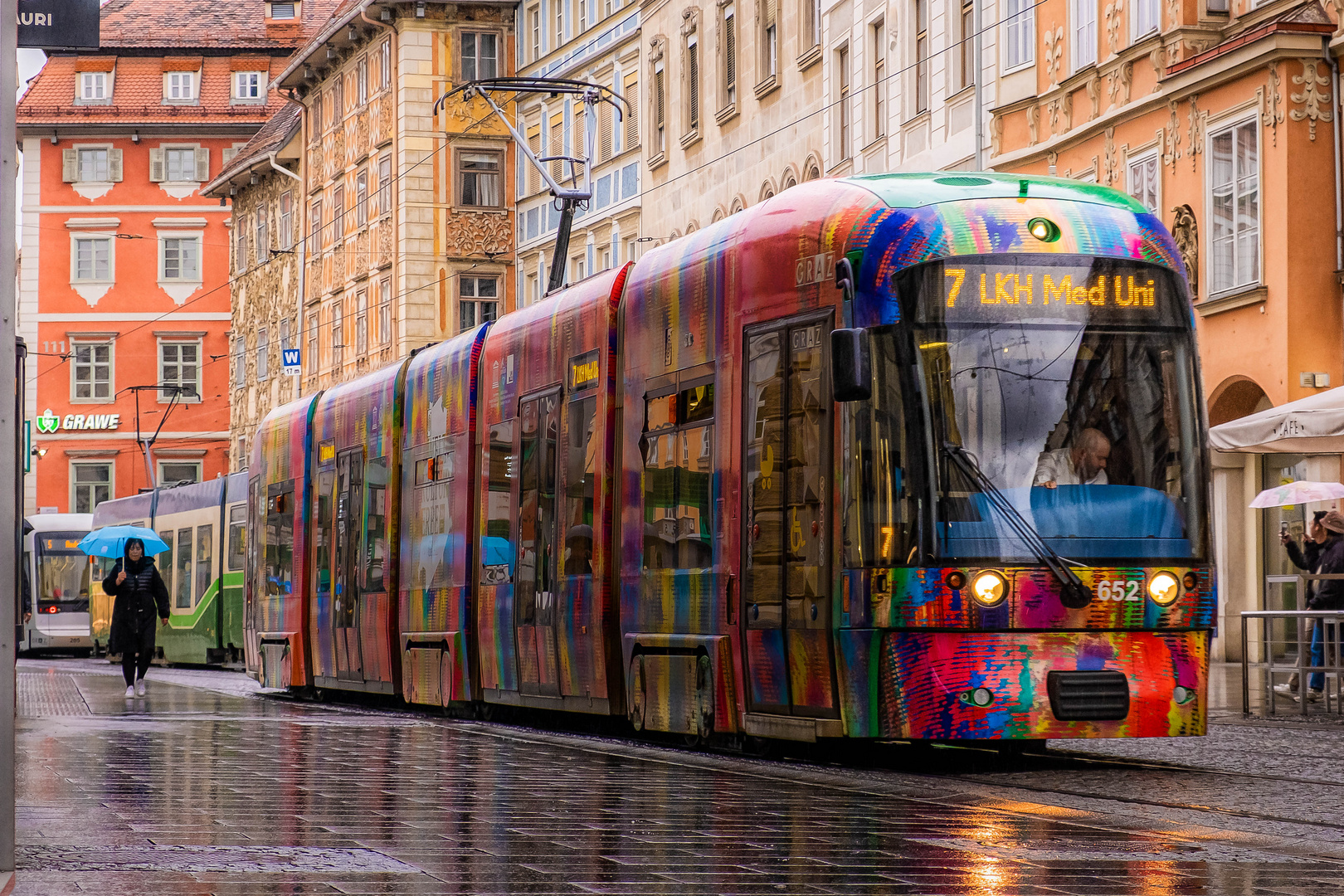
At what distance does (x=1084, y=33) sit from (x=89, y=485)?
58637 millimetres

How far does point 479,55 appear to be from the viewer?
59.8 metres

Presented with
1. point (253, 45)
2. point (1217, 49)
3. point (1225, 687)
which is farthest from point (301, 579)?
point (253, 45)

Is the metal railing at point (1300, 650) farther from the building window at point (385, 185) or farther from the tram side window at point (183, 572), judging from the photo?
the building window at point (385, 185)

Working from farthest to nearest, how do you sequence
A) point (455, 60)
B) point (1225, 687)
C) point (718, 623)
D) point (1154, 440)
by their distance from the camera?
1. point (455, 60)
2. point (1225, 687)
3. point (718, 623)
4. point (1154, 440)

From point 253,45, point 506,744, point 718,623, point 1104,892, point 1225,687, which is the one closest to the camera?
A: point 1104,892

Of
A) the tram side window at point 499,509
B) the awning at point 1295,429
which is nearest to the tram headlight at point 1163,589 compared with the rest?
the awning at point 1295,429

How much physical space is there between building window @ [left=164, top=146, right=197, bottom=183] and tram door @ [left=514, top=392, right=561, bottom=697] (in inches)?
2646

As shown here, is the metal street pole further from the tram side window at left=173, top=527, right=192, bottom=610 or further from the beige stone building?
the beige stone building

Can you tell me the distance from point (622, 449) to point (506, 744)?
2176 mm

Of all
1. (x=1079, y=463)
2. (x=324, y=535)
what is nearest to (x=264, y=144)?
(x=324, y=535)

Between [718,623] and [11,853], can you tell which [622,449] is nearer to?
[718,623]

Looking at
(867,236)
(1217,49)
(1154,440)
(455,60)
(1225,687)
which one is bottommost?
(1225,687)

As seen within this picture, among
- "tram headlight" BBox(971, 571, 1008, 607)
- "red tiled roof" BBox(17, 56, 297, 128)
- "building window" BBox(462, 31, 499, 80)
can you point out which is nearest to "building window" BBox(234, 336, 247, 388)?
"red tiled roof" BBox(17, 56, 297, 128)

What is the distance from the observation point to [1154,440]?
12945 millimetres
